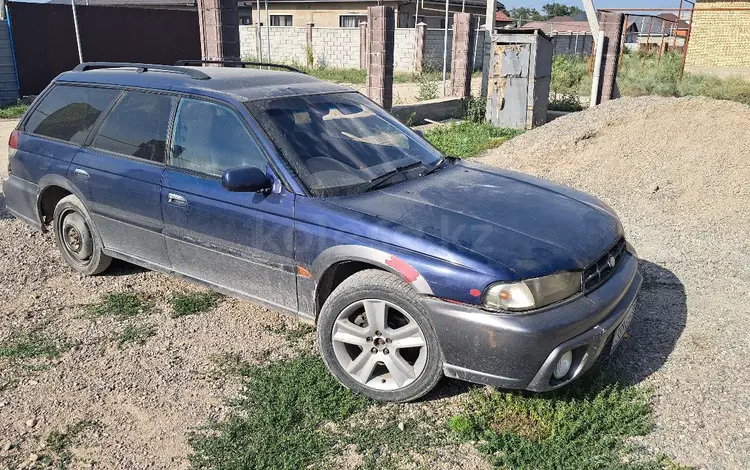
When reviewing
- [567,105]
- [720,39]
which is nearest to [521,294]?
[567,105]

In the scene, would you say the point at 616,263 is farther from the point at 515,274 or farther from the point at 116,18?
the point at 116,18

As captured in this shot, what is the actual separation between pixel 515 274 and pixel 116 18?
750 inches

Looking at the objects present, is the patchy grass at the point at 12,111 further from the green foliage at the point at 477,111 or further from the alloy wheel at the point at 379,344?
the alloy wheel at the point at 379,344

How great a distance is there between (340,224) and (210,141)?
122 cm

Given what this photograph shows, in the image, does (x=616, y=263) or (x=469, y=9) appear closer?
(x=616, y=263)

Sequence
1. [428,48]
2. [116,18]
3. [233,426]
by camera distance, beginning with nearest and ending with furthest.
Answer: [233,426] → [116,18] → [428,48]

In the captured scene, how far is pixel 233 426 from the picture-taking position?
10.7ft

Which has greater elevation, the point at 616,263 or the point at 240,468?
the point at 616,263

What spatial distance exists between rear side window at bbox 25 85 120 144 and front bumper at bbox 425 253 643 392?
10.4ft

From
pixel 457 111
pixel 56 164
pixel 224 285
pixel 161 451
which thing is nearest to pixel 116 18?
pixel 457 111

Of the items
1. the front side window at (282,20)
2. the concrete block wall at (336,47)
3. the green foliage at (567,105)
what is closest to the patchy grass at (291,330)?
the green foliage at (567,105)

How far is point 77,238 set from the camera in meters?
5.11

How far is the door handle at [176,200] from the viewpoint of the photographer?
408 cm

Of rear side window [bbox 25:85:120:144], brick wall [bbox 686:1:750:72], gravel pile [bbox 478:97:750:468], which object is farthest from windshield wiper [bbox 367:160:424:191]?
brick wall [bbox 686:1:750:72]
